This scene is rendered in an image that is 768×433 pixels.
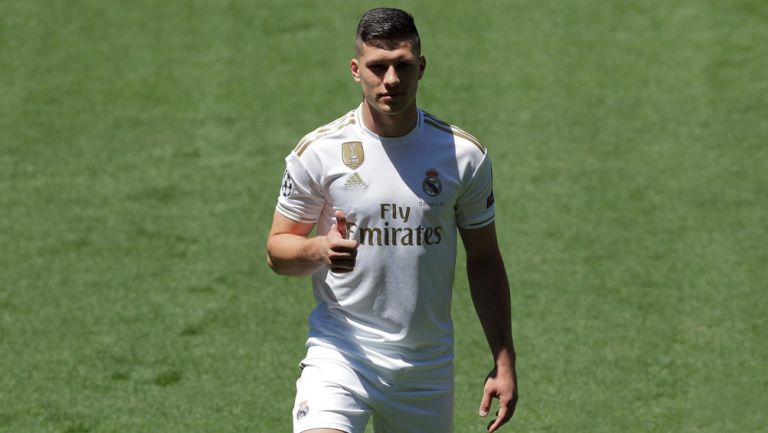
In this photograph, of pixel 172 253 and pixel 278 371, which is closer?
pixel 278 371

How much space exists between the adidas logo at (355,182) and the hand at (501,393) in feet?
2.99

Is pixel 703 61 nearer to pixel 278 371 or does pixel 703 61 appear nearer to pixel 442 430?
pixel 278 371

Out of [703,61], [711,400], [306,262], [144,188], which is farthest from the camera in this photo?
[703,61]

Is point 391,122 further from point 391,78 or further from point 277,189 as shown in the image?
point 277,189

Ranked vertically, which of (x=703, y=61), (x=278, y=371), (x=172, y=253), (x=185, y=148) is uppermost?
(x=703, y=61)

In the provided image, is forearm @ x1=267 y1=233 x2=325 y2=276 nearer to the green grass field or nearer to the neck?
the neck

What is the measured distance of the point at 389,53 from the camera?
5.23 m

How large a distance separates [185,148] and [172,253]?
5.46 feet

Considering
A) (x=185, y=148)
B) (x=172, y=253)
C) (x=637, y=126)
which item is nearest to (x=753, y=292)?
(x=637, y=126)

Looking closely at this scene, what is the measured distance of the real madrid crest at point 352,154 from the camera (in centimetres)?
532

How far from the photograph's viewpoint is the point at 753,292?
30.3 ft

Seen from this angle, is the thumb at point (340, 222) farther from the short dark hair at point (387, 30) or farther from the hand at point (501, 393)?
the hand at point (501, 393)

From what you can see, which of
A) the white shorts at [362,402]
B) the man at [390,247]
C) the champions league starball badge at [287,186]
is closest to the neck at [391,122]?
the man at [390,247]

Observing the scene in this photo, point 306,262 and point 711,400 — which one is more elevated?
point 306,262
